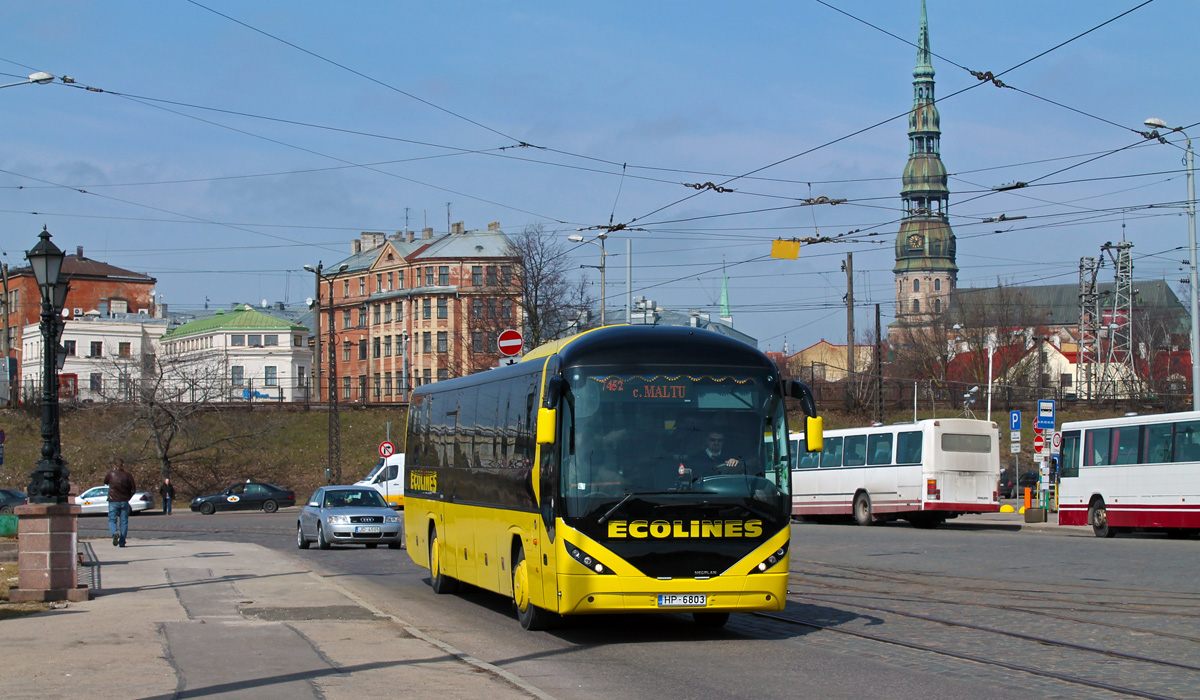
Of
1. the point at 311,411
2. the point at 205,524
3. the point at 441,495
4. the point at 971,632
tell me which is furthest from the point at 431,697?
the point at 311,411

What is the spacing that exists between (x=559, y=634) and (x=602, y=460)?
194cm

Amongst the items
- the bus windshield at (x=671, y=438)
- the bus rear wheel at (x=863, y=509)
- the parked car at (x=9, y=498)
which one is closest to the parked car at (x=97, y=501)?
the parked car at (x=9, y=498)

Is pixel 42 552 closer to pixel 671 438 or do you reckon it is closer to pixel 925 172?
pixel 671 438

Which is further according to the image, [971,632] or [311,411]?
[311,411]

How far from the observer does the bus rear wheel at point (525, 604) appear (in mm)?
12516

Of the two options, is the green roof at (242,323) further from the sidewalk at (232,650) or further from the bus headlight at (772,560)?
the bus headlight at (772,560)

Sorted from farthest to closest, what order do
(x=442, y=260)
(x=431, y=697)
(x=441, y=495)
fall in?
(x=442, y=260) → (x=441, y=495) → (x=431, y=697)

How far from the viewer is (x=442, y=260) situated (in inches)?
3922

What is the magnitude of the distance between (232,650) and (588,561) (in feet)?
10.3

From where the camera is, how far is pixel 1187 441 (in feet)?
88.9

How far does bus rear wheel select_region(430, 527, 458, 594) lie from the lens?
17.0 metres

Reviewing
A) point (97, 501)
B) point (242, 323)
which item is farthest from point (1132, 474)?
point (242, 323)

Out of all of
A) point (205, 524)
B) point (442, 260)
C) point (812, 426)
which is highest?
point (442, 260)

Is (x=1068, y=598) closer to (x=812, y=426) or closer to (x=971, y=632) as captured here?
(x=971, y=632)
